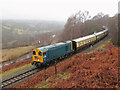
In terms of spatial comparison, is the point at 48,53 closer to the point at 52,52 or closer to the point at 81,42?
the point at 52,52

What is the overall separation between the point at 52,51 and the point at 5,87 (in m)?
9.17

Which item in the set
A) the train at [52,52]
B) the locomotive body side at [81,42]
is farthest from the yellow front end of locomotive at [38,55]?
the locomotive body side at [81,42]

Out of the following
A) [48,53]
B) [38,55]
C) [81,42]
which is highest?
[81,42]

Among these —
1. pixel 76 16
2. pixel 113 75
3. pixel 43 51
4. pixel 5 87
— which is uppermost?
pixel 76 16

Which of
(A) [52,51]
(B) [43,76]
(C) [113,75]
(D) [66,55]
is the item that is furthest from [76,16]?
(C) [113,75]

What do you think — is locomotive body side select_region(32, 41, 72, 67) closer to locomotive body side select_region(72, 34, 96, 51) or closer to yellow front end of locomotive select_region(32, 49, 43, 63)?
yellow front end of locomotive select_region(32, 49, 43, 63)

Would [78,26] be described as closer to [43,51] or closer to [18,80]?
[43,51]

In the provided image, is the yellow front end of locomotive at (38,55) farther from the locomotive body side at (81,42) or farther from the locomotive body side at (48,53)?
the locomotive body side at (81,42)

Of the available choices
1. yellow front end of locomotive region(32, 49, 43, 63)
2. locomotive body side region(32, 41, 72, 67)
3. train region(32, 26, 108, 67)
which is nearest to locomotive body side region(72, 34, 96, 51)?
train region(32, 26, 108, 67)

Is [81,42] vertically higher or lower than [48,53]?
higher

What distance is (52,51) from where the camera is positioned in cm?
1978

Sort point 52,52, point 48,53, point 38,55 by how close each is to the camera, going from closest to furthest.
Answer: point 38,55, point 48,53, point 52,52

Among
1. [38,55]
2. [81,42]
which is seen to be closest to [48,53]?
[38,55]

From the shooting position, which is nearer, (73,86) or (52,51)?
(73,86)
